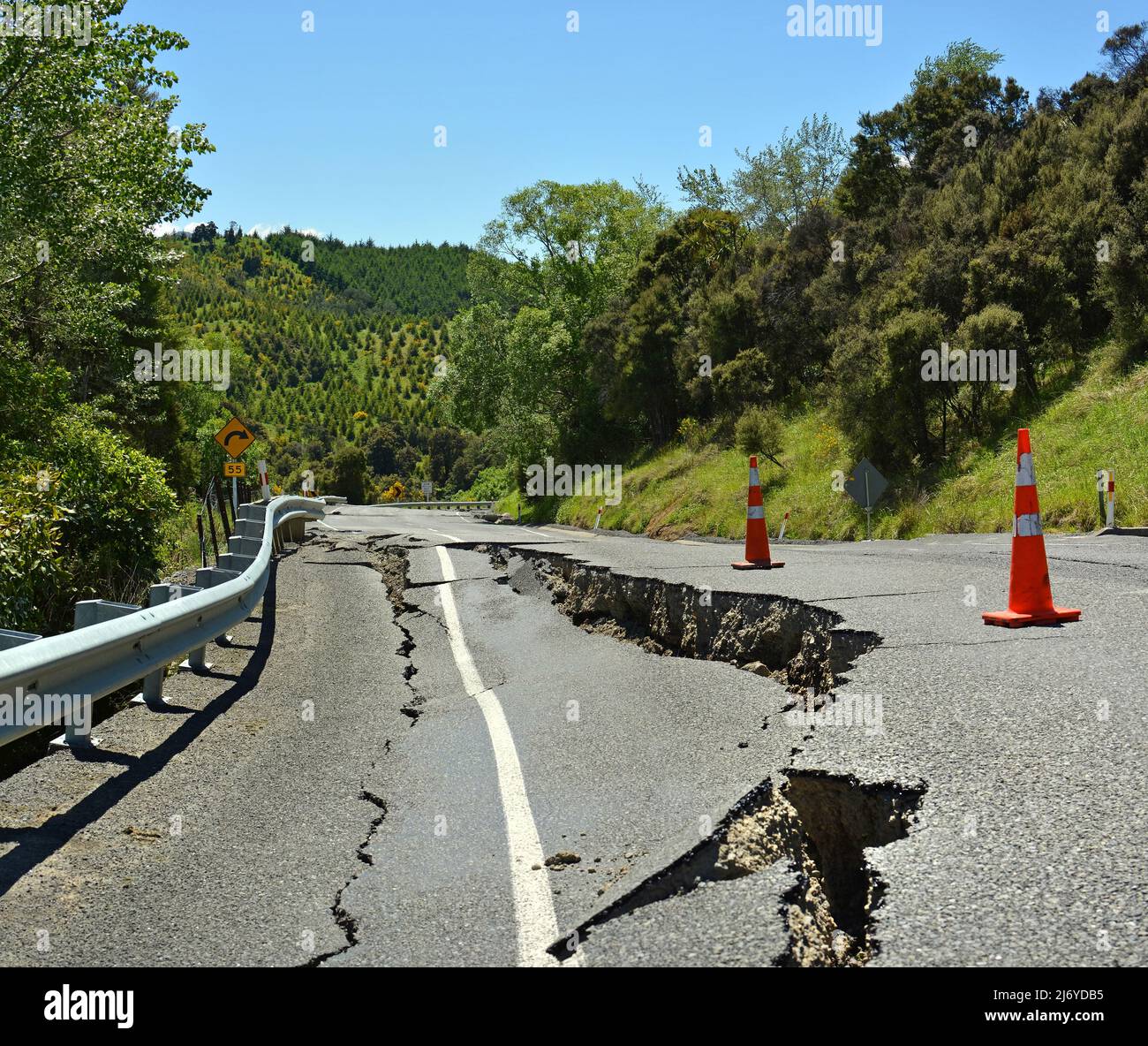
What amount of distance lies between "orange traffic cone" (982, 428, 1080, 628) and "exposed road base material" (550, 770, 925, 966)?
136 inches

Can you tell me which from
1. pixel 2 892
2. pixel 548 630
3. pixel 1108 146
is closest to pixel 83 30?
pixel 548 630

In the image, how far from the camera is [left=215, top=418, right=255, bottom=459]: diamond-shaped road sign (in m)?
18.3

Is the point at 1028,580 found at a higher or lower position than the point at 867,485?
lower

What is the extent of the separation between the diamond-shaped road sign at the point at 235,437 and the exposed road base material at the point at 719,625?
8343 millimetres

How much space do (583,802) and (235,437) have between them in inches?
604

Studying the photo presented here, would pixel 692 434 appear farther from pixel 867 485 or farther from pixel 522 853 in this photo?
pixel 522 853

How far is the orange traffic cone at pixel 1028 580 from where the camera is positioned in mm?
7188

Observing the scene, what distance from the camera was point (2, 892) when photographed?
3.53 metres

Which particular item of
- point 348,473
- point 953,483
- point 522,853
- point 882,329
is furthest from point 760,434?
point 348,473

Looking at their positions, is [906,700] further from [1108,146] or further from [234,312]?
[234,312]

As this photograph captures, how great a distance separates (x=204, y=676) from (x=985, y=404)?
65.8ft

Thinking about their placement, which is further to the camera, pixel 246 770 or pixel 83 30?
pixel 83 30

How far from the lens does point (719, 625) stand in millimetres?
8773

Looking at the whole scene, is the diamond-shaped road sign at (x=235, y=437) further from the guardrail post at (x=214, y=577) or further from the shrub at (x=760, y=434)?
the shrub at (x=760, y=434)
